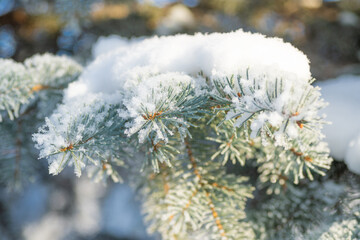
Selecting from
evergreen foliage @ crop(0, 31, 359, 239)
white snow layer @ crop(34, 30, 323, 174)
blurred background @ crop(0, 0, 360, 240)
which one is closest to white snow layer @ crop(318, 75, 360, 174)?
evergreen foliage @ crop(0, 31, 359, 239)

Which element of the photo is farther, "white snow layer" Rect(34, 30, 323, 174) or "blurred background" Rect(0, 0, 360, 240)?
"blurred background" Rect(0, 0, 360, 240)

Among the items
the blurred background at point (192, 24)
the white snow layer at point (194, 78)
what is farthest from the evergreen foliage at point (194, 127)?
the blurred background at point (192, 24)

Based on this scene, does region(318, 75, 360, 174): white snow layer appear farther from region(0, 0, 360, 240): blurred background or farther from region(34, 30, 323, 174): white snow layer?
region(0, 0, 360, 240): blurred background

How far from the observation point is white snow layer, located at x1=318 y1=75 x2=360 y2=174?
623 millimetres

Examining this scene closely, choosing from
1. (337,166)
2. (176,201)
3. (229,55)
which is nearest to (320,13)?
(337,166)

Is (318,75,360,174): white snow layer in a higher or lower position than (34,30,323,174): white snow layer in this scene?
lower

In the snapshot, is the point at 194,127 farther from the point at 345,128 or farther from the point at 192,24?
the point at 192,24

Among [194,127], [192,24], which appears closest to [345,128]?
[194,127]

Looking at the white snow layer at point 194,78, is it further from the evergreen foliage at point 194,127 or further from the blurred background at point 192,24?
the blurred background at point 192,24

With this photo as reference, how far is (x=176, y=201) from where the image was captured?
0.58m

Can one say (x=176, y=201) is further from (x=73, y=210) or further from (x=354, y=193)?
(x=73, y=210)

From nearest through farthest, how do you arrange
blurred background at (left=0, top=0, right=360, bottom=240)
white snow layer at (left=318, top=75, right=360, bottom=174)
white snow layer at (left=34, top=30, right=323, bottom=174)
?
1. white snow layer at (left=34, top=30, right=323, bottom=174)
2. white snow layer at (left=318, top=75, right=360, bottom=174)
3. blurred background at (left=0, top=0, right=360, bottom=240)

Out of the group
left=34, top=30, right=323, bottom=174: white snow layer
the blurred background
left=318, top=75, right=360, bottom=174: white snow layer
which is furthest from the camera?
the blurred background

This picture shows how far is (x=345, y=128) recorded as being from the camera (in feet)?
2.22
